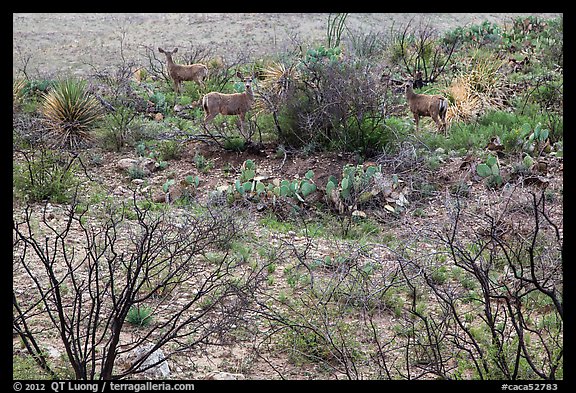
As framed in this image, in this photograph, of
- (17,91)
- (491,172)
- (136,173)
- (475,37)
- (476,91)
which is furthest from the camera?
(475,37)

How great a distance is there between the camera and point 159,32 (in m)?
19.9

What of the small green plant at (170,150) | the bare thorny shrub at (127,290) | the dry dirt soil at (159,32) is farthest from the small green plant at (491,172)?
the dry dirt soil at (159,32)

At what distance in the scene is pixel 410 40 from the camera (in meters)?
16.0

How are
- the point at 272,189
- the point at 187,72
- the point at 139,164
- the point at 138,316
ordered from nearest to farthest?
the point at 138,316
the point at 272,189
the point at 139,164
the point at 187,72

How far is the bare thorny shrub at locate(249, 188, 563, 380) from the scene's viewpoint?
16.2ft

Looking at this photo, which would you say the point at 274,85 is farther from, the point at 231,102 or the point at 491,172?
the point at 491,172

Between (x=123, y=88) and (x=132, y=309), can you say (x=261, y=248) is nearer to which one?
(x=132, y=309)

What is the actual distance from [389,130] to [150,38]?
428 inches

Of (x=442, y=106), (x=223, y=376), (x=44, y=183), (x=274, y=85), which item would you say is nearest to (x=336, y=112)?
(x=442, y=106)

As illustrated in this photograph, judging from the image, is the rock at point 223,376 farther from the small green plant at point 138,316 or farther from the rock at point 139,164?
the rock at point 139,164

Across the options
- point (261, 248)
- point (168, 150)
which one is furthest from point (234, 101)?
point (261, 248)

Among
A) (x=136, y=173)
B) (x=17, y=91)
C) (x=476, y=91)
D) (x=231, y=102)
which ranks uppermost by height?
(x=231, y=102)

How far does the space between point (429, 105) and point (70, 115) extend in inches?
214

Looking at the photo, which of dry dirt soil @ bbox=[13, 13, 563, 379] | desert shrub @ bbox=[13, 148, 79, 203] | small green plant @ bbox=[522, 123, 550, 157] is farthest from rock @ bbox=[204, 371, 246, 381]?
small green plant @ bbox=[522, 123, 550, 157]
